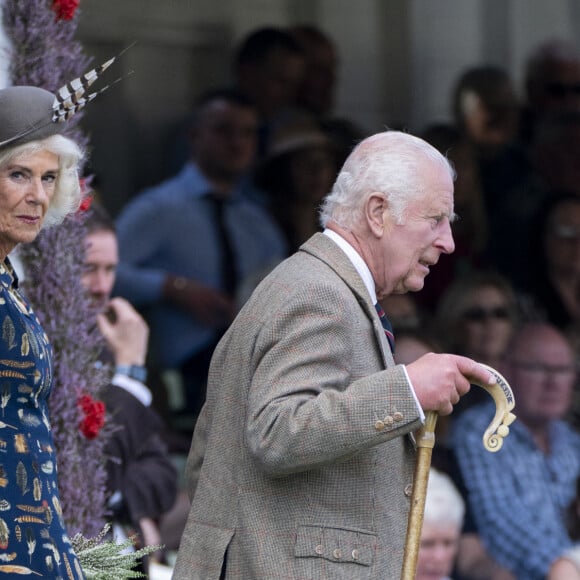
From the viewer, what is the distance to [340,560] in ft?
9.52

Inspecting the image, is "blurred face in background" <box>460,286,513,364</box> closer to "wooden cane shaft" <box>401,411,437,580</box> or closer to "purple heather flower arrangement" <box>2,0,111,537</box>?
"purple heather flower arrangement" <box>2,0,111,537</box>

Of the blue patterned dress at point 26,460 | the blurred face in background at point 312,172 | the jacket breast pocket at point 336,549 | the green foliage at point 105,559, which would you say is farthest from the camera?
the blurred face in background at point 312,172

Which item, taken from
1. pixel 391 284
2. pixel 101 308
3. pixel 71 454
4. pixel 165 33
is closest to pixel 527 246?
pixel 165 33

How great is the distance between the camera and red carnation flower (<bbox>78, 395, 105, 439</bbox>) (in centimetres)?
394

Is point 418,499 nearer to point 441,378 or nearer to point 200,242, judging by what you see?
point 441,378

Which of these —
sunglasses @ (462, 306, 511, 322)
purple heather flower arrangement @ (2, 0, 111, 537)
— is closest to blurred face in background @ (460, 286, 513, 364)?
sunglasses @ (462, 306, 511, 322)

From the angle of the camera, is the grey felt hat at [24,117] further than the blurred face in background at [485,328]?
No

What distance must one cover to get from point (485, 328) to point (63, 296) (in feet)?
9.66

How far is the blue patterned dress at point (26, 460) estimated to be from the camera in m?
2.77

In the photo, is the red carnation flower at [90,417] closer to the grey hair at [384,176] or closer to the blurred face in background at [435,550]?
the grey hair at [384,176]

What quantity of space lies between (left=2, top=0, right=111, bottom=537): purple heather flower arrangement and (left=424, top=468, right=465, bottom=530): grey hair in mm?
1883

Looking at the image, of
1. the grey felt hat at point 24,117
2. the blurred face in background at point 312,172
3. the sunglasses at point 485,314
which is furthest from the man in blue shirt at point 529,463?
the grey felt hat at point 24,117

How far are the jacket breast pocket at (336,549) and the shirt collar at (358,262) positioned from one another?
18.8 inches

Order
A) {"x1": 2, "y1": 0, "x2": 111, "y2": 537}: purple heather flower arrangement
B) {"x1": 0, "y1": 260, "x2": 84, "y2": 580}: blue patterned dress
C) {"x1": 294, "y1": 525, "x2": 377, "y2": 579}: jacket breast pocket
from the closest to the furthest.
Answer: {"x1": 0, "y1": 260, "x2": 84, "y2": 580}: blue patterned dress
{"x1": 294, "y1": 525, "x2": 377, "y2": 579}: jacket breast pocket
{"x1": 2, "y1": 0, "x2": 111, "y2": 537}: purple heather flower arrangement
